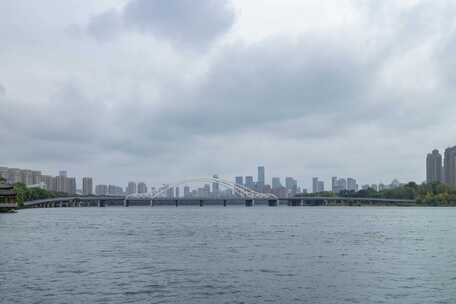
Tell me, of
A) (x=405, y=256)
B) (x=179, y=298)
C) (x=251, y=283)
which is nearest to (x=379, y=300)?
(x=251, y=283)

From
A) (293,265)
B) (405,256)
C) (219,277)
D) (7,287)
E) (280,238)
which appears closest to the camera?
(7,287)

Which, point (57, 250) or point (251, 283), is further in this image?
point (57, 250)

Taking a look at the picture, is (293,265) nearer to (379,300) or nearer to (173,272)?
(173,272)

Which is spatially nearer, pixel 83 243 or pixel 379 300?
pixel 379 300

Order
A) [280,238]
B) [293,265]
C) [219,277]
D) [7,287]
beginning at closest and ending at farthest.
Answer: [7,287] < [219,277] < [293,265] < [280,238]

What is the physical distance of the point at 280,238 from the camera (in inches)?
2741

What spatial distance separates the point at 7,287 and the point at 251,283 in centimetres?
1443

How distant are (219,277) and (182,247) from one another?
2062cm

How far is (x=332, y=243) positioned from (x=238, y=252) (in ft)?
47.8

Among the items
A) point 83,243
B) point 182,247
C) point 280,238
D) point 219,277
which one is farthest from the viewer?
point 280,238

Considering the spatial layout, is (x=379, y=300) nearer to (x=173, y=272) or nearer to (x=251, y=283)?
(x=251, y=283)

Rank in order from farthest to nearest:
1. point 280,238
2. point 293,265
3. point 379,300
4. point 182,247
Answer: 1. point 280,238
2. point 182,247
3. point 293,265
4. point 379,300

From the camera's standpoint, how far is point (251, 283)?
117 ft

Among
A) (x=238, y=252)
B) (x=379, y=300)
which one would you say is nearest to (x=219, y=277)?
(x=379, y=300)
